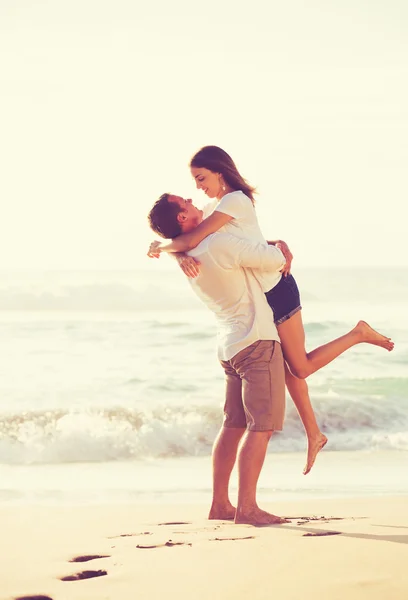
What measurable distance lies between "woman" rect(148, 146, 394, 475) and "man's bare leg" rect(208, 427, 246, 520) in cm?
35

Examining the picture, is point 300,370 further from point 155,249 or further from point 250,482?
point 155,249

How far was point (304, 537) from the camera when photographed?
417cm

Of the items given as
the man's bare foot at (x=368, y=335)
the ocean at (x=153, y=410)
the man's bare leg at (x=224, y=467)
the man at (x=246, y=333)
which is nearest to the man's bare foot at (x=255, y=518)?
the man at (x=246, y=333)

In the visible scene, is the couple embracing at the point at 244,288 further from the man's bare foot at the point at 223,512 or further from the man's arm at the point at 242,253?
the man's bare foot at the point at 223,512

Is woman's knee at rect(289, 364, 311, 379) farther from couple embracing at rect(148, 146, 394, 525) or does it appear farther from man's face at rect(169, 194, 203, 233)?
man's face at rect(169, 194, 203, 233)

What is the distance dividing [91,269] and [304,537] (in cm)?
2691

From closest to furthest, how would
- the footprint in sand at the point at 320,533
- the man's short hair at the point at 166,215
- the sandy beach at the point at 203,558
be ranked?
1. the sandy beach at the point at 203,558
2. the footprint in sand at the point at 320,533
3. the man's short hair at the point at 166,215

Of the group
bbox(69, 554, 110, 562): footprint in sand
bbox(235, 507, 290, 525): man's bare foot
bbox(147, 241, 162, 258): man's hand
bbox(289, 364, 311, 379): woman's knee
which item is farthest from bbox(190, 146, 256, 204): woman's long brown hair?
bbox(69, 554, 110, 562): footprint in sand

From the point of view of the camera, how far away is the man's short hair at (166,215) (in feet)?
15.1

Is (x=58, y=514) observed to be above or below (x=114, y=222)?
below

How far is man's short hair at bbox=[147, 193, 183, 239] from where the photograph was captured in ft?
15.1

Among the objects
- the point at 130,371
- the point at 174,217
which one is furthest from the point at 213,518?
the point at 130,371

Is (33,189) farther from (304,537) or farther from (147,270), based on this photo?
(304,537)

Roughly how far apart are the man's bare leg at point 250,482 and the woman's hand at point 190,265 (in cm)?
77
